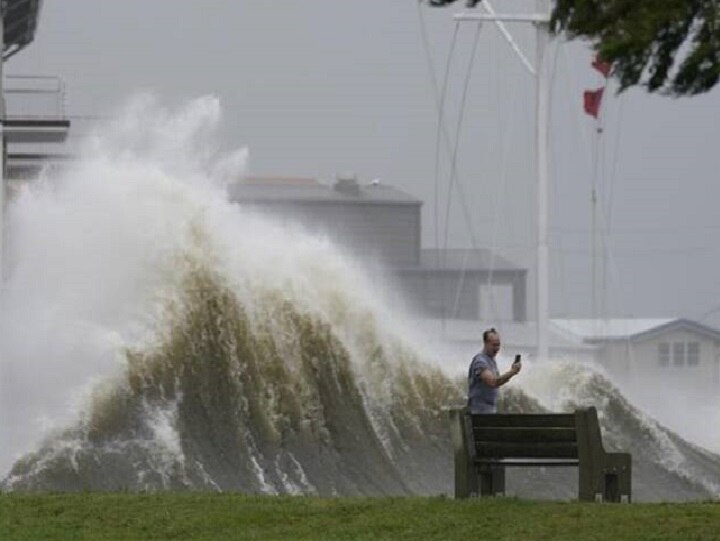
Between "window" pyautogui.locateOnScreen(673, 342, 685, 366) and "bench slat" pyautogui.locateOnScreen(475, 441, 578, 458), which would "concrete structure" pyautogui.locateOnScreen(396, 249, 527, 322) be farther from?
"bench slat" pyautogui.locateOnScreen(475, 441, 578, 458)

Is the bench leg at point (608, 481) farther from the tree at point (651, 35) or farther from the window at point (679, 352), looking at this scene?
the window at point (679, 352)

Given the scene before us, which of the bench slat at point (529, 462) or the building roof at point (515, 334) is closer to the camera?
the bench slat at point (529, 462)

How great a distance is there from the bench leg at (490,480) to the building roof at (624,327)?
158 feet

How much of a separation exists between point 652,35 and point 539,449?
11.4 feet

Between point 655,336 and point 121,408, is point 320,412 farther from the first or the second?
point 655,336

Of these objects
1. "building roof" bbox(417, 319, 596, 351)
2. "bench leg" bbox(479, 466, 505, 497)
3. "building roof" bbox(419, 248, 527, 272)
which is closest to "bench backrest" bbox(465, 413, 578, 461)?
"bench leg" bbox(479, 466, 505, 497)

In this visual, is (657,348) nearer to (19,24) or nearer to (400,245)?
(400,245)

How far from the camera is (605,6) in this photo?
14656 millimetres

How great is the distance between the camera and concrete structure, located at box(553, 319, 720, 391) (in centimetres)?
6612

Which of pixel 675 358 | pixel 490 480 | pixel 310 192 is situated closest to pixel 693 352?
pixel 675 358

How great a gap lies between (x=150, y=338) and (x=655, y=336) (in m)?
56.9

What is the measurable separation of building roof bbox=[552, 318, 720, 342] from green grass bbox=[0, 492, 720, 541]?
49495mm

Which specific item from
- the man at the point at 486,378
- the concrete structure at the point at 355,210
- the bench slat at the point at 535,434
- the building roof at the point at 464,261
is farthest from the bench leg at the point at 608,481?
the building roof at the point at 464,261

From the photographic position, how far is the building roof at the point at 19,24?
46.7 metres
